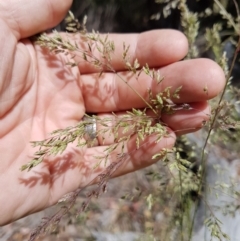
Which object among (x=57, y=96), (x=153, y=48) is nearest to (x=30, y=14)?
(x=57, y=96)

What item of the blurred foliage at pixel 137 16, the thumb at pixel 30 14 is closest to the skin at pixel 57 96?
the thumb at pixel 30 14

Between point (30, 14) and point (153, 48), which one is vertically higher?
point (30, 14)

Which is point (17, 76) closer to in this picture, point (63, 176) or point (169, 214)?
point (63, 176)

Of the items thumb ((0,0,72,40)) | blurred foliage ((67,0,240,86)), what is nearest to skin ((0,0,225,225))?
thumb ((0,0,72,40))

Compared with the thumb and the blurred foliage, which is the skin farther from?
the blurred foliage

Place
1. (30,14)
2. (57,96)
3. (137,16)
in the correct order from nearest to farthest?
(30,14), (57,96), (137,16)

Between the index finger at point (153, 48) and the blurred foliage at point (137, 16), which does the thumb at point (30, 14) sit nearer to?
the index finger at point (153, 48)

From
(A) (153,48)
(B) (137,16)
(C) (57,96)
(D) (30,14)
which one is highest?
(D) (30,14)

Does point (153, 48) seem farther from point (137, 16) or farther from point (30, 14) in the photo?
point (137, 16)
